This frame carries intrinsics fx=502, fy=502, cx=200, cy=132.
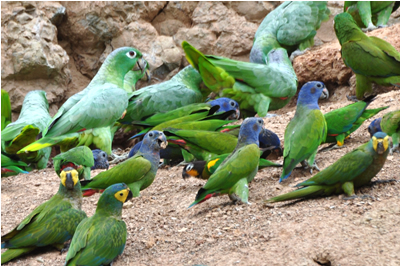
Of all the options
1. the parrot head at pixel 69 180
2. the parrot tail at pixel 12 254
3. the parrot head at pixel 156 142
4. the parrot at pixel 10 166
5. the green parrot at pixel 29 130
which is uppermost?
the parrot head at pixel 69 180

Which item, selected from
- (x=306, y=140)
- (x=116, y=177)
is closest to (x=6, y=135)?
(x=116, y=177)

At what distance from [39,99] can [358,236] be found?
550 centimetres

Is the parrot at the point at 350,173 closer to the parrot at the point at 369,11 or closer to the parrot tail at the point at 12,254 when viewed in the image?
the parrot tail at the point at 12,254

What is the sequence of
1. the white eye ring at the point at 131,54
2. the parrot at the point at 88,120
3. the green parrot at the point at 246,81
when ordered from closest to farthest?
1. the parrot at the point at 88,120
2. the green parrot at the point at 246,81
3. the white eye ring at the point at 131,54

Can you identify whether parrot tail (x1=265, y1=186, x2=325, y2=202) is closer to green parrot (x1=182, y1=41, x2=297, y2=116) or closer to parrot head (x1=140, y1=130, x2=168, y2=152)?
parrot head (x1=140, y1=130, x2=168, y2=152)

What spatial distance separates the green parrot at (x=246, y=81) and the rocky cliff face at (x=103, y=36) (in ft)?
5.28

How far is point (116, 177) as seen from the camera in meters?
4.33

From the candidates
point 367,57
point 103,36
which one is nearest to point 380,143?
point 367,57

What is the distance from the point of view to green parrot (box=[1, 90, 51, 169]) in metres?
5.98

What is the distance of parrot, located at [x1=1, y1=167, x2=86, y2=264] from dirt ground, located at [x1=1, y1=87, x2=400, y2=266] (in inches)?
4.3

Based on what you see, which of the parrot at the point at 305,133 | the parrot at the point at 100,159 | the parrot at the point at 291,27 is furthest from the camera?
the parrot at the point at 291,27

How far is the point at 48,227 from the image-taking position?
145 inches

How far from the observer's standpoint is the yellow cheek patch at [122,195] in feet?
11.8

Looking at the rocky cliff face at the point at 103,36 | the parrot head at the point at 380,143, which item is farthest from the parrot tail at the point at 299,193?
the rocky cliff face at the point at 103,36
